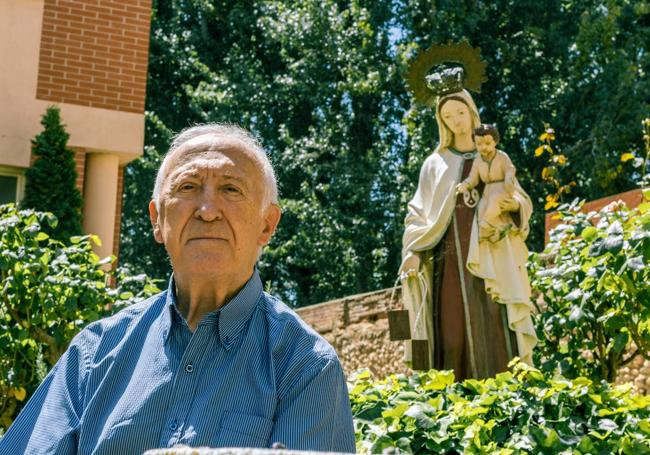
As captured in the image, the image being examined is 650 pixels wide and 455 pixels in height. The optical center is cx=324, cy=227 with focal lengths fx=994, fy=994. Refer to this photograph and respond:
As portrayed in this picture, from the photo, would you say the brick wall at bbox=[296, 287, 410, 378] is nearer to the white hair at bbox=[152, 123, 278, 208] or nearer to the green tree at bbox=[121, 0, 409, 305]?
the green tree at bbox=[121, 0, 409, 305]

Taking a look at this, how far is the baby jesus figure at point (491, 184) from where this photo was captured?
6156mm

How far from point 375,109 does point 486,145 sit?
46.6 feet

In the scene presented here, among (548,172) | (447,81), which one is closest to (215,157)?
(447,81)

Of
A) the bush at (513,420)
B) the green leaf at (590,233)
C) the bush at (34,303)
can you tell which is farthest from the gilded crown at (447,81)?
the bush at (513,420)

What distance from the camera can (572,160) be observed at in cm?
1766

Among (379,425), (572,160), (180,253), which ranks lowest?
(379,425)

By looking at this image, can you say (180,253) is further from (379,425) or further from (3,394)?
(3,394)

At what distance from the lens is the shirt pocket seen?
1.92 metres

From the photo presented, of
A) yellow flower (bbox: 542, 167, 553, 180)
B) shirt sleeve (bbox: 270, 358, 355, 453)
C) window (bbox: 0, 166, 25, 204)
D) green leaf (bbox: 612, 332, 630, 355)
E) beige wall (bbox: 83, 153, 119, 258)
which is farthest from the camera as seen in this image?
beige wall (bbox: 83, 153, 119, 258)

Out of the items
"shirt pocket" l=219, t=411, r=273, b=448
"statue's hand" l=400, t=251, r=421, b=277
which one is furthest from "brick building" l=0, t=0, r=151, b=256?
"shirt pocket" l=219, t=411, r=273, b=448

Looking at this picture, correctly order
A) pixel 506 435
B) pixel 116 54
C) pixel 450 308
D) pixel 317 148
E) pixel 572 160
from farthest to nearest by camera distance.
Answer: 1. pixel 317 148
2. pixel 572 160
3. pixel 116 54
4. pixel 450 308
5. pixel 506 435

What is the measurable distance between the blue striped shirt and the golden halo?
500 cm

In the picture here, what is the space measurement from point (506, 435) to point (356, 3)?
55.0 ft

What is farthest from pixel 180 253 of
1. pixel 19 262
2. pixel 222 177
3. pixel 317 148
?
pixel 317 148
